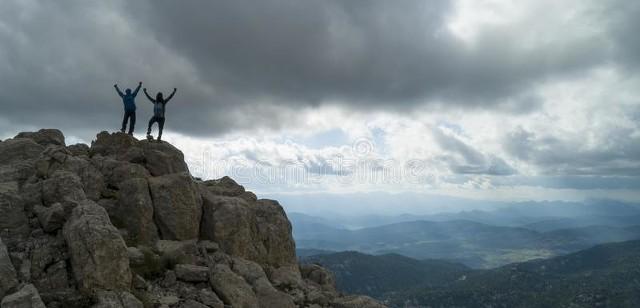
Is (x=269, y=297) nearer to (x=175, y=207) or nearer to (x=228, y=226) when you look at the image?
(x=228, y=226)

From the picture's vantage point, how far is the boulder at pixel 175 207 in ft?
95.8

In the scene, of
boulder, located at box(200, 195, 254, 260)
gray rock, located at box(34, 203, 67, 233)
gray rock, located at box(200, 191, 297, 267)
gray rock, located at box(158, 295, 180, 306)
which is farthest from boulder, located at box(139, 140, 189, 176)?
gray rock, located at box(158, 295, 180, 306)

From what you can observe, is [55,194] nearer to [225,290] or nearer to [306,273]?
[225,290]

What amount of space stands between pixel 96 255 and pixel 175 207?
1074cm

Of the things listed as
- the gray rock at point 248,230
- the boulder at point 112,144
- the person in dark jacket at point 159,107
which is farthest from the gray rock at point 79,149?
the gray rock at point 248,230

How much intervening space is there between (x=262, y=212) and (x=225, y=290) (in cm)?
1534

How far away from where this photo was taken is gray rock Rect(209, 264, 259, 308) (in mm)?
23328

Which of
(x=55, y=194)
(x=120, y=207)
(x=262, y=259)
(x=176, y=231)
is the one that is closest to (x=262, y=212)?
(x=262, y=259)

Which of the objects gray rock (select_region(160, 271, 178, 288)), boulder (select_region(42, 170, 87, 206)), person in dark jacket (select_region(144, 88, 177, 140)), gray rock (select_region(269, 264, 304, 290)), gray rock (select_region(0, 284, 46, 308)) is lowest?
gray rock (select_region(269, 264, 304, 290))

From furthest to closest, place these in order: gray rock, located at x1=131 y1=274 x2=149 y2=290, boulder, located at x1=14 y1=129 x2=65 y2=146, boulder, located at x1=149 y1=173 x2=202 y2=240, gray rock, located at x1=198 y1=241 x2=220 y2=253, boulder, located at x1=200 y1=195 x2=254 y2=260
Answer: boulder, located at x1=14 y1=129 x2=65 y2=146 → boulder, located at x1=200 y1=195 x2=254 y2=260 → boulder, located at x1=149 y1=173 x2=202 y2=240 → gray rock, located at x1=198 y1=241 x2=220 y2=253 → gray rock, located at x1=131 y1=274 x2=149 y2=290

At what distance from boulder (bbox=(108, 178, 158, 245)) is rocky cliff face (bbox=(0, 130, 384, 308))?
0.24 feet

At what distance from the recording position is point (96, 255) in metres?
19.1

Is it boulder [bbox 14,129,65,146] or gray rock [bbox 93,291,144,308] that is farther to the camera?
boulder [bbox 14,129,65,146]

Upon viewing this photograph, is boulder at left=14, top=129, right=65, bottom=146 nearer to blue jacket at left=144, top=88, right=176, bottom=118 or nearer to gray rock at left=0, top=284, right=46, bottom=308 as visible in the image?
blue jacket at left=144, top=88, right=176, bottom=118
